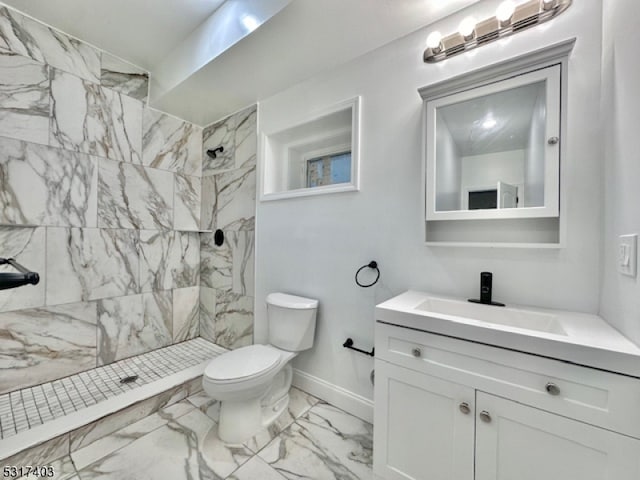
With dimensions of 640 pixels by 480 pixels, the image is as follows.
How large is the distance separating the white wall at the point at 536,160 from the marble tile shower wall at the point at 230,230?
6.20ft

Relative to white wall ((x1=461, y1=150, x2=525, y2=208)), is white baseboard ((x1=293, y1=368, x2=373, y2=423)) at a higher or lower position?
lower

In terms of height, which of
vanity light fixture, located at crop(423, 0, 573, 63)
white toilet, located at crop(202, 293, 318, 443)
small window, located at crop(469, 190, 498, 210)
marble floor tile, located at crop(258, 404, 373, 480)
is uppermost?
vanity light fixture, located at crop(423, 0, 573, 63)

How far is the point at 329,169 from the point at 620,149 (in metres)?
1.62

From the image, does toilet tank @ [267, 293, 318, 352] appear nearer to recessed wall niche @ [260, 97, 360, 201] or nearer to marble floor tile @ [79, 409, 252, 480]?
marble floor tile @ [79, 409, 252, 480]

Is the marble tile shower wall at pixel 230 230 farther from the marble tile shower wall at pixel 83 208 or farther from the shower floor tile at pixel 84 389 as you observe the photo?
the shower floor tile at pixel 84 389

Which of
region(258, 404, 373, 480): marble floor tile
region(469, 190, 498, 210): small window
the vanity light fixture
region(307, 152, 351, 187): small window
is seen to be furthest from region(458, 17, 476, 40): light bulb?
region(258, 404, 373, 480): marble floor tile

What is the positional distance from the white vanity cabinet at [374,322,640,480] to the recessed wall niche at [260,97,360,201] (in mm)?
1129

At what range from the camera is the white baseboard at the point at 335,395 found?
5.49ft

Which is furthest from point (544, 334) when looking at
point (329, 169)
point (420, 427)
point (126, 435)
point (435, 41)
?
point (126, 435)

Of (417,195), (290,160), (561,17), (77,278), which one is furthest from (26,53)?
(561,17)

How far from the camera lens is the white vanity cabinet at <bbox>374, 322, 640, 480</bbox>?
765 millimetres

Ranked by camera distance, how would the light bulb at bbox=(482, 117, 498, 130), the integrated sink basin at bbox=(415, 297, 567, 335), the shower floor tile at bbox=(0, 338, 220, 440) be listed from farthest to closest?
the shower floor tile at bbox=(0, 338, 220, 440) < the light bulb at bbox=(482, 117, 498, 130) < the integrated sink basin at bbox=(415, 297, 567, 335)

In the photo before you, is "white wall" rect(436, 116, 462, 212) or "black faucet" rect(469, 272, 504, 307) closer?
"black faucet" rect(469, 272, 504, 307)

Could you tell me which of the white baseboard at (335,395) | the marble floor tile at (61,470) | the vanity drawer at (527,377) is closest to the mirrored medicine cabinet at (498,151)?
the vanity drawer at (527,377)
